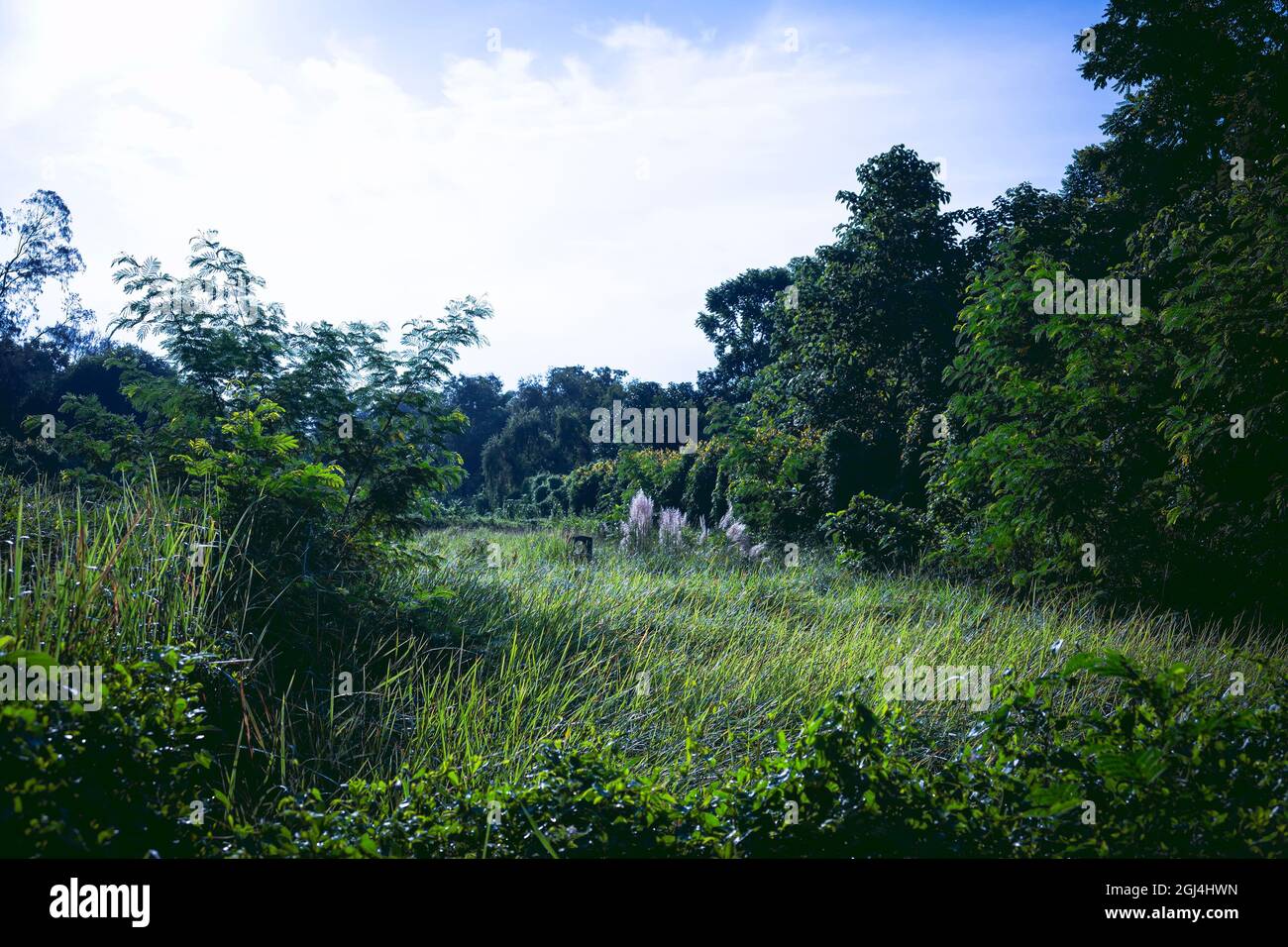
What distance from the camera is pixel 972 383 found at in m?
10.0

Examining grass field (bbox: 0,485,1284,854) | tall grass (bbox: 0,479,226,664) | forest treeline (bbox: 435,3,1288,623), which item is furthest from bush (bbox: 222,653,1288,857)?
forest treeline (bbox: 435,3,1288,623)

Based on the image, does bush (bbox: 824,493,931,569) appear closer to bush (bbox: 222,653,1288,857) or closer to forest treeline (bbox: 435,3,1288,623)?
forest treeline (bbox: 435,3,1288,623)

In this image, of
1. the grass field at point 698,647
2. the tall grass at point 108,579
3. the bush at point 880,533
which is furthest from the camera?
the bush at point 880,533

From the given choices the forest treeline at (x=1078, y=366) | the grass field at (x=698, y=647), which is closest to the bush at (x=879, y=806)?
the grass field at (x=698, y=647)

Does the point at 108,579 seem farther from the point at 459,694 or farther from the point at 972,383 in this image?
the point at 972,383

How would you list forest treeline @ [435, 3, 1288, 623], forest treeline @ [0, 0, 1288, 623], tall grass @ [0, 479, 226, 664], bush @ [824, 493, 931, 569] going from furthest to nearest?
bush @ [824, 493, 931, 569], forest treeline @ [435, 3, 1288, 623], forest treeline @ [0, 0, 1288, 623], tall grass @ [0, 479, 226, 664]

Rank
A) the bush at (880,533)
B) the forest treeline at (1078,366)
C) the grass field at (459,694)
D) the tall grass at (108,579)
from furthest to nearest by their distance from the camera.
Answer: the bush at (880,533) → the forest treeline at (1078,366) → the tall grass at (108,579) → the grass field at (459,694)

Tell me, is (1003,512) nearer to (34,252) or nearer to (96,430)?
(96,430)

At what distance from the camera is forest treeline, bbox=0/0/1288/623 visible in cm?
646

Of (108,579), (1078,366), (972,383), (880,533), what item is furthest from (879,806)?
(880,533)

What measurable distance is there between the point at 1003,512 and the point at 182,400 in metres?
7.82

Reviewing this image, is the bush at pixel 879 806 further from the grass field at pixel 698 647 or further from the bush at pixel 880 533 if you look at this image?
the bush at pixel 880 533

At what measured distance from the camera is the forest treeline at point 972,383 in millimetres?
6461
